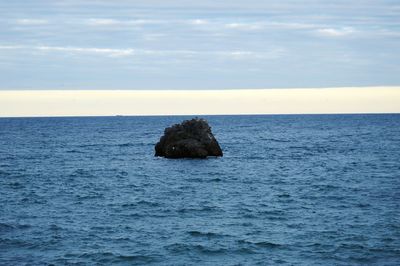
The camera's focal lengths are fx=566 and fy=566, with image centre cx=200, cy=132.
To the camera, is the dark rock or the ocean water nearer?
the ocean water

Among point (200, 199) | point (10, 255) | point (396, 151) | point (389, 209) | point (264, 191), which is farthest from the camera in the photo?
point (396, 151)

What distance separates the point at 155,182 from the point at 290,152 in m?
39.9

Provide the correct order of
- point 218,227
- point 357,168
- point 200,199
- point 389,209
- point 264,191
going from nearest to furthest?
point 218,227 < point 389,209 < point 200,199 < point 264,191 < point 357,168

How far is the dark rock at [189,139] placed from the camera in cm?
6909

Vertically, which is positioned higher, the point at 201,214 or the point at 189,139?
the point at 189,139

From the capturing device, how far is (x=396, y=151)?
81.2 m

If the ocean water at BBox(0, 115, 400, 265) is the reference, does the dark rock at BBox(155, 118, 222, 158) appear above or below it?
above

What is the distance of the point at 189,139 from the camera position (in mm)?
70125

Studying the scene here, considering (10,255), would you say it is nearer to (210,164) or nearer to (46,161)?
(210,164)

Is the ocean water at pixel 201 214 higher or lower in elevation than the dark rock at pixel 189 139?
lower

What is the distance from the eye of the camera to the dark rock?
6909cm

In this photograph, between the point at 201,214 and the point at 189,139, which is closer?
the point at 201,214

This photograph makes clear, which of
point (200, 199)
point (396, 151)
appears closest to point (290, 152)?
point (396, 151)

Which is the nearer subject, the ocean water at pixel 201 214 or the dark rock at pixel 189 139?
the ocean water at pixel 201 214
